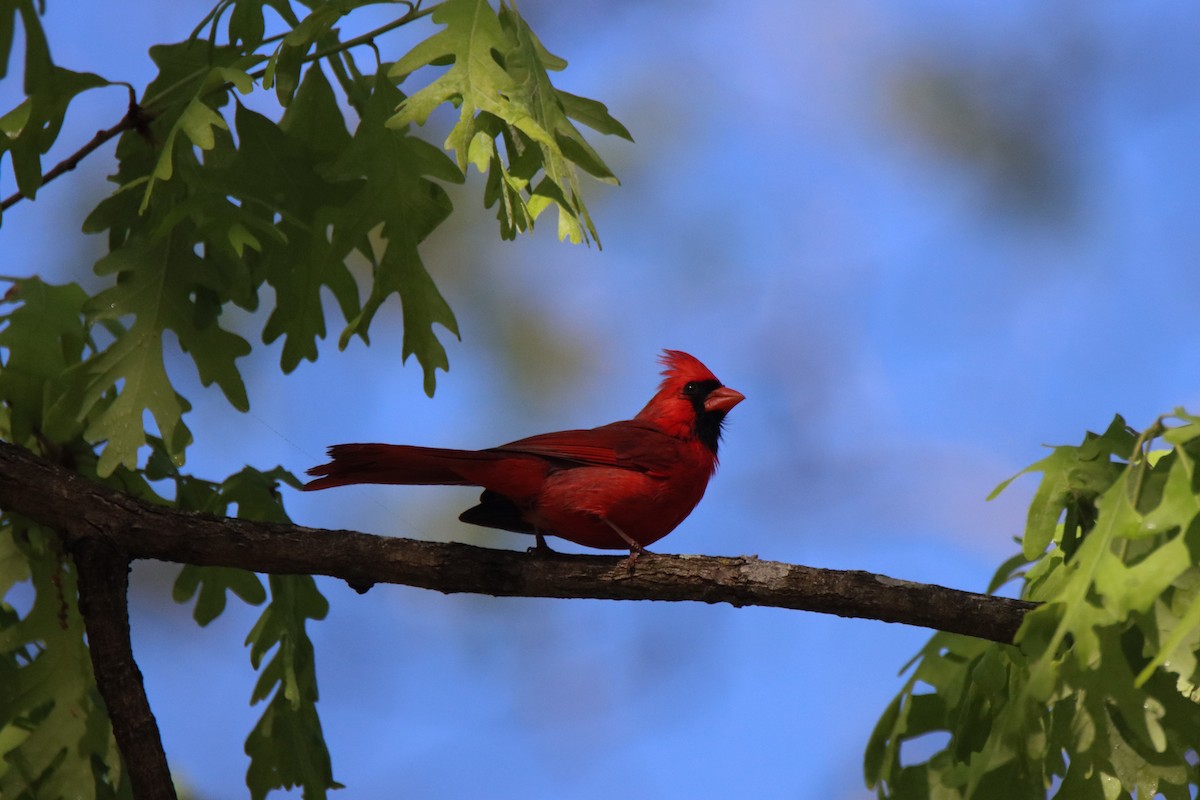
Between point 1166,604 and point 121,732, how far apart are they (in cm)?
211

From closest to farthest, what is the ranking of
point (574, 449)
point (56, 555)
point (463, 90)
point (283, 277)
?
1. point (463, 90)
2. point (56, 555)
3. point (283, 277)
4. point (574, 449)

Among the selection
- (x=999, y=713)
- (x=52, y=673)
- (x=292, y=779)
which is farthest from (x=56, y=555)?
(x=999, y=713)

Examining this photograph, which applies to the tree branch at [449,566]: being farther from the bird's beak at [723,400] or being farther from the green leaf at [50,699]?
the bird's beak at [723,400]

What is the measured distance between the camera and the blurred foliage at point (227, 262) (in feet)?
8.71

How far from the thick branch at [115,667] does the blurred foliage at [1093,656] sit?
62.6 inches

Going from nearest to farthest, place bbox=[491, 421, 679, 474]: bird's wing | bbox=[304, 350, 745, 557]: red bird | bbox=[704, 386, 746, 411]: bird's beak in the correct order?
bbox=[304, 350, 745, 557]: red bird < bbox=[491, 421, 679, 474]: bird's wing < bbox=[704, 386, 746, 411]: bird's beak

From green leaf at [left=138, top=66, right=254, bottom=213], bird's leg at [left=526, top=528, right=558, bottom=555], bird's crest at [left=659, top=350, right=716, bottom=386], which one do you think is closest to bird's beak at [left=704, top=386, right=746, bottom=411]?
bird's crest at [left=659, top=350, right=716, bottom=386]

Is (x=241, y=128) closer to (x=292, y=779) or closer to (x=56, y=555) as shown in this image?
(x=56, y=555)

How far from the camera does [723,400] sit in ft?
12.6

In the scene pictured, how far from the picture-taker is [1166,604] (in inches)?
90.4

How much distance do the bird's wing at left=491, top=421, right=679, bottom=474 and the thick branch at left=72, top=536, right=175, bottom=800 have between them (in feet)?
3.32

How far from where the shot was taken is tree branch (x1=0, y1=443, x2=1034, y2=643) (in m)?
2.63

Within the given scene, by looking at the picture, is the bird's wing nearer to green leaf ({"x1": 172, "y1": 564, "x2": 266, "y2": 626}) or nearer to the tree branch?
the tree branch

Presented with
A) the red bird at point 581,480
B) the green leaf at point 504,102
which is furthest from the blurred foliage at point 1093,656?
the green leaf at point 504,102
